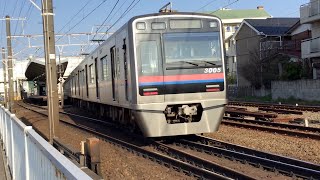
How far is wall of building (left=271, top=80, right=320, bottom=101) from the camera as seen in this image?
31406 millimetres

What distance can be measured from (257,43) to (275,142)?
126 feet

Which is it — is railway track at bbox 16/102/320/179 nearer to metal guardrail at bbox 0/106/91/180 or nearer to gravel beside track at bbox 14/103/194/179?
gravel beside track at bbox 14/103/194/179

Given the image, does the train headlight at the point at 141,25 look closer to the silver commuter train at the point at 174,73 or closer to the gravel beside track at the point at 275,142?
the silver commuter train at the point at 174,73

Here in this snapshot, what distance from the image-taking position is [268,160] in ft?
28.6

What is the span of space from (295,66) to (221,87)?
28906 mm

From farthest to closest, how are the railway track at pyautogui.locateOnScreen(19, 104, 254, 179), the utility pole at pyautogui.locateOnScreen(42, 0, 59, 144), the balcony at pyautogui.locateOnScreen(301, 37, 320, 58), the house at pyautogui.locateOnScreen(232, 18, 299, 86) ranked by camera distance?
the house at pyautogui.locateOnScreen(232, 18, 299, 86), the balcony at pyautogui.locateOnScreen(301, 37, 320, 58), the utility pole at pyautogui.locateOnScreen(42, 0, 59, 144), the railway track at pyautogui.locateOnScreen(19, 104, 254, 179)

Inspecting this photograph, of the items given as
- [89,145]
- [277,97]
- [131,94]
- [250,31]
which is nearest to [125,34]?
[131,94]

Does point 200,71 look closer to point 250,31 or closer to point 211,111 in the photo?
point 211,111

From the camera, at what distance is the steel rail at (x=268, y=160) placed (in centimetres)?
782

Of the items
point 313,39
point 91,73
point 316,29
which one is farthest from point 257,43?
point 91,73

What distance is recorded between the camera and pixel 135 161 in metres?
10.3

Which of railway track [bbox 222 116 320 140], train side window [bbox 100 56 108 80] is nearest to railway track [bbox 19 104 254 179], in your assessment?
train side window [bbox 100 56 108 80]

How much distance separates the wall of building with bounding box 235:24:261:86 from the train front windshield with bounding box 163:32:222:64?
122 ft

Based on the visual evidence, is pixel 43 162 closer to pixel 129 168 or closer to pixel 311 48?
pixel 129 168
